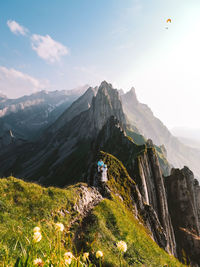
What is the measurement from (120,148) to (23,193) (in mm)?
52403

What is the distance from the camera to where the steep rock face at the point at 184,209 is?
34.8 m

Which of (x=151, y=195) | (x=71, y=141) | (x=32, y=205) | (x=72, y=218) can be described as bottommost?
(x=151, y=195)

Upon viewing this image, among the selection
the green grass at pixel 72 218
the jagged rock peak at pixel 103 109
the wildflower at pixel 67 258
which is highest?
the jagged rock peak at pixel 103 109

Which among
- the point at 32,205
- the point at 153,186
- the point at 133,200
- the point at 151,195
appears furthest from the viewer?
the point at 153,186

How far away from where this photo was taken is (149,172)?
4050 cm

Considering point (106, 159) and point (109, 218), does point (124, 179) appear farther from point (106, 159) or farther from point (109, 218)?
point (109, 218)

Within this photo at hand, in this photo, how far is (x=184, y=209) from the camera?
43.8m

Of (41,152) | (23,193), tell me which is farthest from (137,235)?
(41,152)

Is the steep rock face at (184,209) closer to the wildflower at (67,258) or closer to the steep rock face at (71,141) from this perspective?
the wildflower at (67,258)

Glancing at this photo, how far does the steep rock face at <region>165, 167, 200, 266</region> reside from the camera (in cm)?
3484

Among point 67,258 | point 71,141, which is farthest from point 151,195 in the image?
point 71,141

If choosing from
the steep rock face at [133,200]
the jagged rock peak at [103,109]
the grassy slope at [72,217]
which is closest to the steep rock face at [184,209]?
the steep rock face at [133,200]

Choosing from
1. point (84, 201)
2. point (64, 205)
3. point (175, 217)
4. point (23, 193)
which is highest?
point (23, 193)

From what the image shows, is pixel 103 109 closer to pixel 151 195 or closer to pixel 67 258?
pixel 151 195
